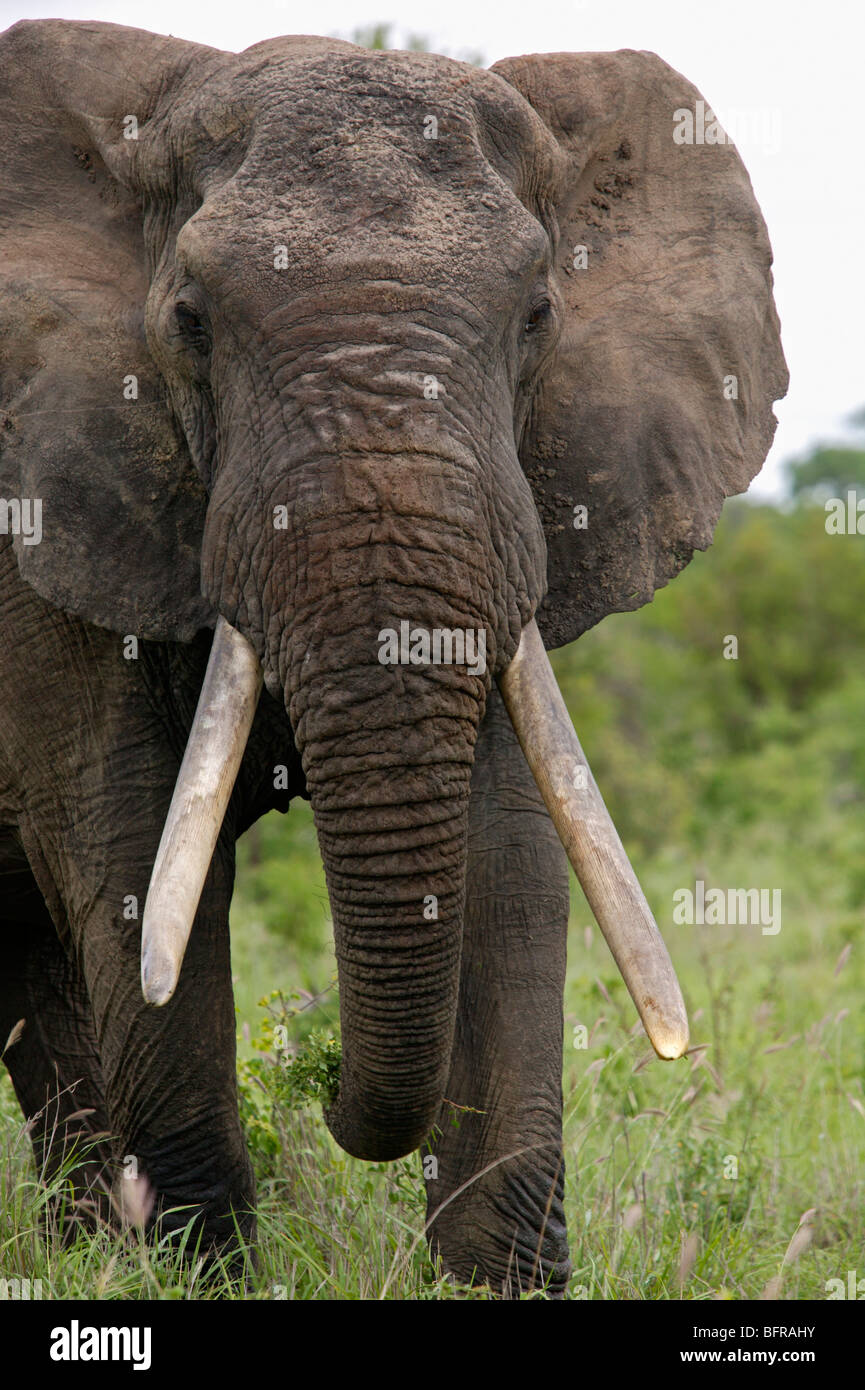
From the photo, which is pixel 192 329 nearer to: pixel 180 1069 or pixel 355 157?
pixel 355 157

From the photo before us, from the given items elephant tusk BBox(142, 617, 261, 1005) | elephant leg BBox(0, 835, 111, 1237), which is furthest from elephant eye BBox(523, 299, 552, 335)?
elephant leg BBox(0, 835, 111, 1237)

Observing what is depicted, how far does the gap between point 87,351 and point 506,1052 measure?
192 cm

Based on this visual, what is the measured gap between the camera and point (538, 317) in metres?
4.09

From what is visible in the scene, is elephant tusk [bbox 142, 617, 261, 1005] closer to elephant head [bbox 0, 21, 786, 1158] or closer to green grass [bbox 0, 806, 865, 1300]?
elephant head [bbox 0, 21, 786, 1158]

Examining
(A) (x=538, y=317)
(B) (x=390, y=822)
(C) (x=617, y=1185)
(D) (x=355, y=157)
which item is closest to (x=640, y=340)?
(A) (x=538, y=317)

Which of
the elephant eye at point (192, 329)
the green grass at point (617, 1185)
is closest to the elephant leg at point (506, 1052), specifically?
the green grass at point (617, 1185)

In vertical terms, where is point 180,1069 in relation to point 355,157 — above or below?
below

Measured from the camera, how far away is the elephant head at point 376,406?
354cm

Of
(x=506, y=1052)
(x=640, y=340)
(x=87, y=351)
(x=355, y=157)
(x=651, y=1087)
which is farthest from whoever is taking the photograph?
(x=651, y=1087)

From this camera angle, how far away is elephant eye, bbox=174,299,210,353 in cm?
394

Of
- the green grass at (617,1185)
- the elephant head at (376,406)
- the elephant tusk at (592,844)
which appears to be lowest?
the green grass at (617,1185)

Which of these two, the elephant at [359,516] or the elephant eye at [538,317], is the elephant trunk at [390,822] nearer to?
the elephant at [359,516]

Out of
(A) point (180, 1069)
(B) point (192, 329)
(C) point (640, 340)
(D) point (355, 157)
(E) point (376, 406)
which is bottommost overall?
(A) point (180, 1069)
